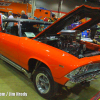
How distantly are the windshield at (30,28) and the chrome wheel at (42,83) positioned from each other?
120cm

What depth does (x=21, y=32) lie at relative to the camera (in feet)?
9.50

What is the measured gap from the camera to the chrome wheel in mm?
2257

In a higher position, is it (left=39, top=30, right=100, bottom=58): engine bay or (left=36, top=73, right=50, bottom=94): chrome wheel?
(left=39, top=30, right=100, bottom=58): engine bay

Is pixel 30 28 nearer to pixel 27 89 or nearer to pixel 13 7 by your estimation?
pixel 27 89

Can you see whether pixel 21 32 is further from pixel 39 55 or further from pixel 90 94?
pixel 90 94

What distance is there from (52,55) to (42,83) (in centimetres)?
78

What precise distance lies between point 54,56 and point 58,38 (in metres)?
1.23

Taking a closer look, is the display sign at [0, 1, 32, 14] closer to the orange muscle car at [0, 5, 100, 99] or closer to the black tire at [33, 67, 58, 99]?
the orange muscle car at [0, 5, 100, 99]

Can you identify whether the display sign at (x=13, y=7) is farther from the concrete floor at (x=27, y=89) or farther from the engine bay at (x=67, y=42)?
the engine bay at (x=67, y=42)

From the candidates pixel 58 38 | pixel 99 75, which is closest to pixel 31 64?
pixel 58 38

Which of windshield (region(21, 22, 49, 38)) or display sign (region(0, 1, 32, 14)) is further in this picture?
display sign (region(0, 1, 32, 14))

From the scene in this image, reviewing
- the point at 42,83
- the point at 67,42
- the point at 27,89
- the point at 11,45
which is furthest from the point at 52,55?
the point at 11,45

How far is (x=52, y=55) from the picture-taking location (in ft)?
6.56

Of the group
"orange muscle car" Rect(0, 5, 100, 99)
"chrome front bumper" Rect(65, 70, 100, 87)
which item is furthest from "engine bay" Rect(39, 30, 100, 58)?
"chrome front bumper" Rect(65, 70, 100, 87)
